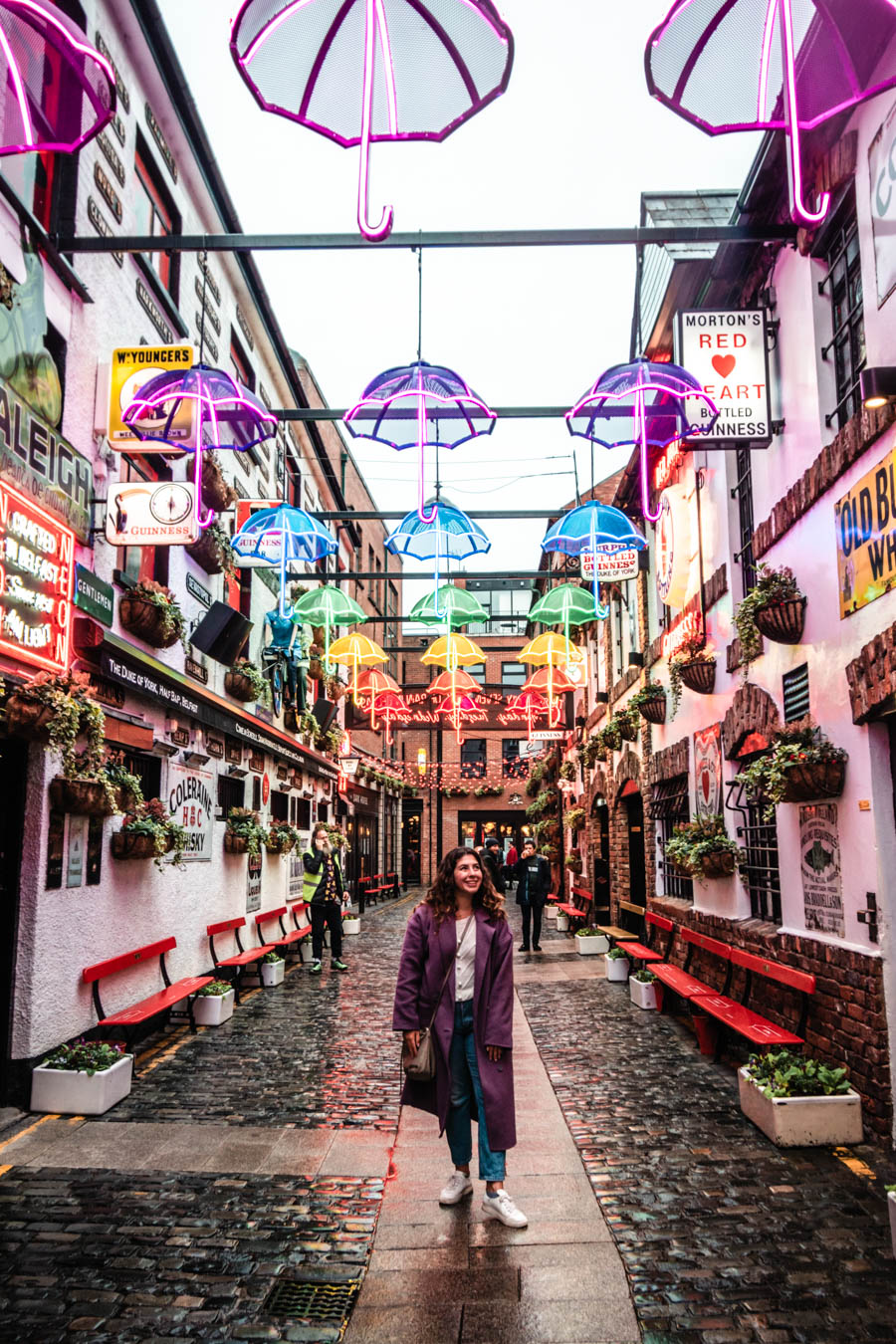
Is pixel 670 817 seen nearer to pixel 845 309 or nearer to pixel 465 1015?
pixel 845 309

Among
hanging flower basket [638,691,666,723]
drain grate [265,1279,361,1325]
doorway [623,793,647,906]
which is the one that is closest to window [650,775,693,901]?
hanging flower basket [638,691,666,723]

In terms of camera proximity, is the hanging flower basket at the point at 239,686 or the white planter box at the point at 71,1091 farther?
the hanging flower basket at the point at 239,686

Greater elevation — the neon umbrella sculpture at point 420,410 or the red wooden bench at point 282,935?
the neon umbrella sculpture at point 420,410

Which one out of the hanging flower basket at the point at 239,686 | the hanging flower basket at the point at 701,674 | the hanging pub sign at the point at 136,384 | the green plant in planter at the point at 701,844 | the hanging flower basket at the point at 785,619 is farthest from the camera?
the hanging flower basket at the point at 239,686

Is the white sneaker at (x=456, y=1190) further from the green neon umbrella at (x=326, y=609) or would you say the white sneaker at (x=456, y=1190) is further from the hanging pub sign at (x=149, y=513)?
the green neon umbrella at (x=326, y=609)

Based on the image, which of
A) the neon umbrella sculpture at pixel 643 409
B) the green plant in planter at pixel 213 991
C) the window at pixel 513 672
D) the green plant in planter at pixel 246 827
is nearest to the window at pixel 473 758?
the window at pixel 513 672

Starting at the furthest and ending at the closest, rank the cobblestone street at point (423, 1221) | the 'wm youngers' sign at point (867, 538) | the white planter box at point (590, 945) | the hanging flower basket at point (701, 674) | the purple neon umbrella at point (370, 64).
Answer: the white planter box at point (590, 945) → the hanging flower basket at point (701, 674) → the 'wm youngers' sign at point (867, 538) → the purple neon umbrella at point (370, 64) → the cobblestone street at point (423, 1221)

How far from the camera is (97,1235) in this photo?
456 centimetres

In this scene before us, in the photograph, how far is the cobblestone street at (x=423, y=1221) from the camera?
377 cm

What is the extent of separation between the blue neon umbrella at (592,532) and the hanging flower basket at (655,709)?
6.87ft

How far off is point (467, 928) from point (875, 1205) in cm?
248

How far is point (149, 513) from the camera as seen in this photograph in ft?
26.5

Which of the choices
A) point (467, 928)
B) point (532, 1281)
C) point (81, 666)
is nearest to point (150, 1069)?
point (81, 666)

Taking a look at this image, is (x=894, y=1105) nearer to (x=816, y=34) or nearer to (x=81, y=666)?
(x=816, y=34)
